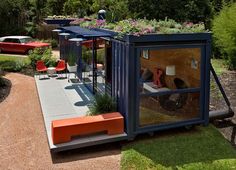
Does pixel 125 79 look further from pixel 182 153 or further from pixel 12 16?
pixel 12 16

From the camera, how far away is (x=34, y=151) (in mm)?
8523

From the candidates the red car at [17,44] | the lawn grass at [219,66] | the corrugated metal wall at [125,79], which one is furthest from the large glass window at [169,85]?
the red car at [17,44]

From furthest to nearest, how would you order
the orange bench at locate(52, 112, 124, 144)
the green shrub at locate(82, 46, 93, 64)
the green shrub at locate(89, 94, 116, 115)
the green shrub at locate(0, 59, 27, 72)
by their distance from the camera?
the green shrub at locate(0, 59, 27, 72) → the green shrub at locate(82, 46, 93, 64) → the green shrub at locate(89, 94, 116, 115) → the orange bench at locate(52, 112, 124, 144)

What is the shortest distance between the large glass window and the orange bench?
28.0 inches

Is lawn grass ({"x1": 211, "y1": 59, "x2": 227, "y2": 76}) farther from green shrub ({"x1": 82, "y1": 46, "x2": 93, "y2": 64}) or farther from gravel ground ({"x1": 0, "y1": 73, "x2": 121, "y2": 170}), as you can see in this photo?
gravel ground ({"x1": 0, "y1": 73, "x2": 121, "y2": 170})

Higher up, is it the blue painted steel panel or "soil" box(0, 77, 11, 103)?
the blue painted steel panel

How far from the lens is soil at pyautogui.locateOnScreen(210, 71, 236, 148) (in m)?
10.1

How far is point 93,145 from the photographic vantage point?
8688 millimetres

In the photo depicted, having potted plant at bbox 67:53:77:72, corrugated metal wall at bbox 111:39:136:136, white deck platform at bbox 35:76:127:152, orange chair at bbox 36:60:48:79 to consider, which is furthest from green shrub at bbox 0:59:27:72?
corrugated metal wall at bbox 111:39:136:136

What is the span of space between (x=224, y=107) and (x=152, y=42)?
5118 millimetres

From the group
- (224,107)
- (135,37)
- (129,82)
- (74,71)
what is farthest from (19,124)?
(224,107)

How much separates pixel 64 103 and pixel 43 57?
25.9 ft

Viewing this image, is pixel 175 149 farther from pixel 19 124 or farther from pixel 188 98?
pixel 19 124

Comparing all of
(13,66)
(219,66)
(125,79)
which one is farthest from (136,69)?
(219,66)
